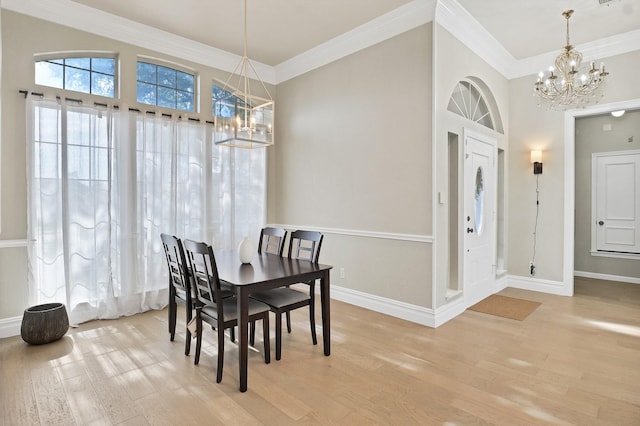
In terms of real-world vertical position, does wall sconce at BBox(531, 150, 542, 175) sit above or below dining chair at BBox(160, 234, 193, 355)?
above

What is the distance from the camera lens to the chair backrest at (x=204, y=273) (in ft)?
7.97

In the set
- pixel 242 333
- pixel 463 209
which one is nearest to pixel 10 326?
pixel 242 333

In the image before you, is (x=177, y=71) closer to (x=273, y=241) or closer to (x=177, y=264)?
(x=273, y=241)

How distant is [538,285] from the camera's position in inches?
199

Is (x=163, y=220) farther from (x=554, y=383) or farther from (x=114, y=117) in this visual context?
(x=554, y=383)

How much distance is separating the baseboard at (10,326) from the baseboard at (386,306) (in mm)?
3354

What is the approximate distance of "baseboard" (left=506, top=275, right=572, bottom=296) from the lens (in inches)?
191

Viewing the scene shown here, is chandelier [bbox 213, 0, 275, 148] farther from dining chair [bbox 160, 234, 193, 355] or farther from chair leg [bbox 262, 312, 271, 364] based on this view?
chair leg [bbox 262, 312, 271, 364]

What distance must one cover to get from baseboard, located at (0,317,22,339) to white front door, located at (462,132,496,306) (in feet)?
15.6

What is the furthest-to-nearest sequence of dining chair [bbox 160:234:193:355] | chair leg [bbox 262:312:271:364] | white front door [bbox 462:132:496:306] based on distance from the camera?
white front door [bbox 462:132:496:306]
dining chair [bbox 160:234:193:355]
chair leg [bbox 262:312:271:364]

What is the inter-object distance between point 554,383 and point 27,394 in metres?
3.70

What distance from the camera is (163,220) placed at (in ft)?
13.7

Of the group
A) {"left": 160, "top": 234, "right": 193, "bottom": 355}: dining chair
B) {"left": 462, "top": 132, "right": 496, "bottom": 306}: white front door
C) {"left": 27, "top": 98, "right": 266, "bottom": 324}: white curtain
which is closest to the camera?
{"left": 160, "top": 234, "right": 193, "bottom": 355}: dining chair

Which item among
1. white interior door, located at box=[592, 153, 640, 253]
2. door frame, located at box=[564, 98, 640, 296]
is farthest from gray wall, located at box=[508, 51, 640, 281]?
white interior door, located at box=[592, 153, 640, 253]
